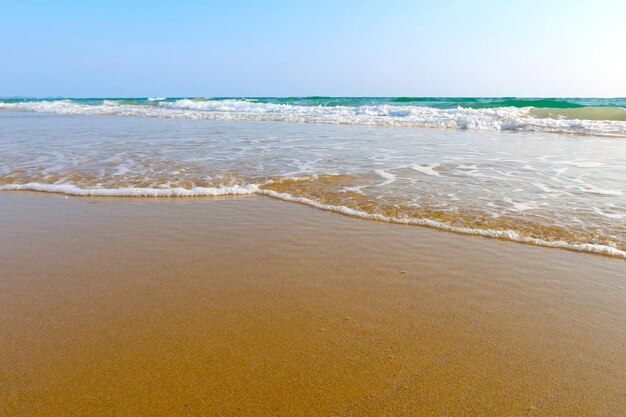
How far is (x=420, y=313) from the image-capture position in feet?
8.82

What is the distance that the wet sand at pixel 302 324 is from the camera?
1.93 m

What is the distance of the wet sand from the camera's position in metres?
1.93

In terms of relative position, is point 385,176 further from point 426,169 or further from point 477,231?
point 477,231

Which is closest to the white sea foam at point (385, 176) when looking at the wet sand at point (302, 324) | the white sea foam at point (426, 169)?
the white sea foam at point (426, 169)

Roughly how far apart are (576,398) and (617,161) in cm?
821

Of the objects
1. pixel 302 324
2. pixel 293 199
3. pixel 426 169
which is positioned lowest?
pixel 302 324

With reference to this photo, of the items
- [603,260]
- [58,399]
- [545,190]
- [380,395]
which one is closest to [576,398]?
[380,395]

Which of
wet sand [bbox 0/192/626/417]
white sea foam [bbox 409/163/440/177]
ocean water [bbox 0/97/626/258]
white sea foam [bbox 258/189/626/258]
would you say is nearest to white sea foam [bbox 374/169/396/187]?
ocean water [bbox 0/97/626/258]

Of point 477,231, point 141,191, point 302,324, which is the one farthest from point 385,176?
point 302,324

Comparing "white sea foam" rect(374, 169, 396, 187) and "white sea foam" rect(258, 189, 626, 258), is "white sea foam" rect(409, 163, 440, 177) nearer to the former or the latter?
"white sea foam" rect(374, 169, 396, 187)

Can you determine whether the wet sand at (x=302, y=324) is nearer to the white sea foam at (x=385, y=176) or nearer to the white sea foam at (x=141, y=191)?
the white sea foam at (x=141, y=191)

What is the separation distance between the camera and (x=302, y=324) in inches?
100

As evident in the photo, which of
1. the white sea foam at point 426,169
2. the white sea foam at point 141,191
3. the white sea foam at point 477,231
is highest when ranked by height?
the white sea foam at point 426,169

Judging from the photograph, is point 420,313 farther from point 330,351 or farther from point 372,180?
point 372,180
